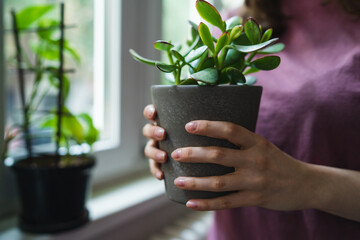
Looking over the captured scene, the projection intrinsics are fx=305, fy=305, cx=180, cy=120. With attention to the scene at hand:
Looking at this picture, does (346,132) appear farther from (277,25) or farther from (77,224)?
(77,224)

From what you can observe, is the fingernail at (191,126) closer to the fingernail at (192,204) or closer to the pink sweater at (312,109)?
the fingernail at (192,204)

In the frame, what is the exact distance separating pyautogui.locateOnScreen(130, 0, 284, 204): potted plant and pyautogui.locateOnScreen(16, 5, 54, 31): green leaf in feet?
1.41

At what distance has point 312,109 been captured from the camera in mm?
667

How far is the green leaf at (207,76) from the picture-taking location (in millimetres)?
366

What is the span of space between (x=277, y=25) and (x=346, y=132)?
0.33 m

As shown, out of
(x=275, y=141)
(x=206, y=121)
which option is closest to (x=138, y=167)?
(x=275, y=141)

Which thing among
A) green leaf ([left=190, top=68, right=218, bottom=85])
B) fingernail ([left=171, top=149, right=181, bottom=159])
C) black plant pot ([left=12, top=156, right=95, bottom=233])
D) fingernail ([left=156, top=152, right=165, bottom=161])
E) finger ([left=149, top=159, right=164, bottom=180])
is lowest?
black plant pot ([left=12, top=156, right=95, bottom=233])

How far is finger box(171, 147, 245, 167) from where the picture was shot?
0.42 metres

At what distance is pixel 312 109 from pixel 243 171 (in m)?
0.31

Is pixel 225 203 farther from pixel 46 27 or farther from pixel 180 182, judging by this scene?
pixel 46 27

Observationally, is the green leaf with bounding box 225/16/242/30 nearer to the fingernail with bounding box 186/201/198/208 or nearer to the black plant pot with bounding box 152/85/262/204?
the black plant pot with bounding box 152/85/262/204

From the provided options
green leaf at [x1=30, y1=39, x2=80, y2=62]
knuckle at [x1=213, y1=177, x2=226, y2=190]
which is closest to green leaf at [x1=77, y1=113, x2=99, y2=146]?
green leaf at [x1=30, y1=39, x2=80, y2=62]

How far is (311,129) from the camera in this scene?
2.19 ft

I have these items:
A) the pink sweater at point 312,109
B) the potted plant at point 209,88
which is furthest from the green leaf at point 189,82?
the pink sweater at point 312,109
